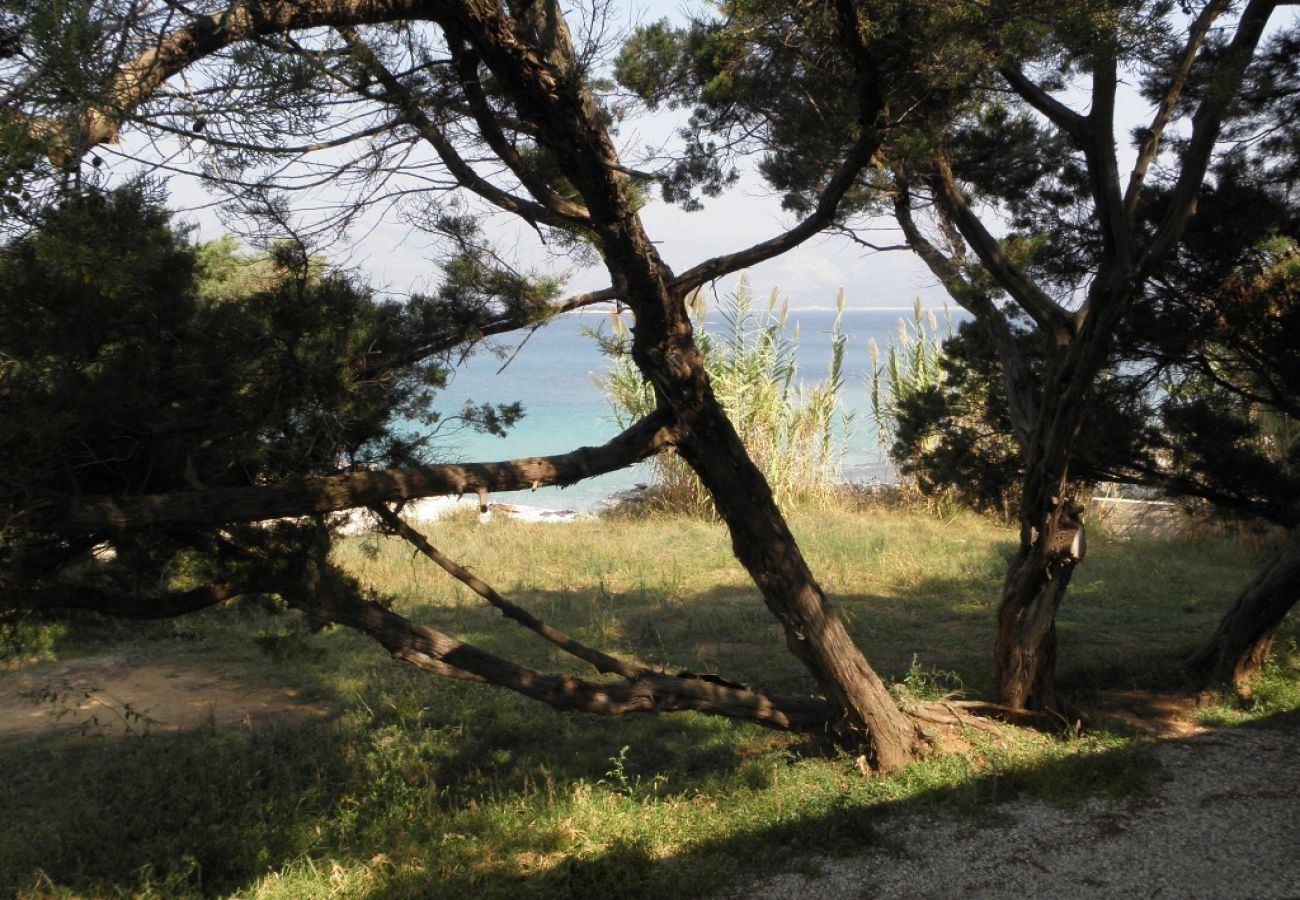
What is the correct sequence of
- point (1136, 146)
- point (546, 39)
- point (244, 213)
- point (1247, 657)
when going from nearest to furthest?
point (244, 213) → point (546, 39) → point (1136, 146) → point (1247, 657)

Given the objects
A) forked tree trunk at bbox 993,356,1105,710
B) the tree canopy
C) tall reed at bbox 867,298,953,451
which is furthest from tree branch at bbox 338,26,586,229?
tall reed at bbox 867,298,953,451

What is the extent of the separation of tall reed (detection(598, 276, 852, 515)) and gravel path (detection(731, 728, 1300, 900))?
25.9 feet


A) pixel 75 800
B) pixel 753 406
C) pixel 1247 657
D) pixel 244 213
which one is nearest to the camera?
pixel 244 213

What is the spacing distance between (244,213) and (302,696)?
364 centimetres

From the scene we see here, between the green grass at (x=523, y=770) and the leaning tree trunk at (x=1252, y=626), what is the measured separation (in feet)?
0.62

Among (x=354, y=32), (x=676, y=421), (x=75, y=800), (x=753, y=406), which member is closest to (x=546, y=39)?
(x=354, y=32)

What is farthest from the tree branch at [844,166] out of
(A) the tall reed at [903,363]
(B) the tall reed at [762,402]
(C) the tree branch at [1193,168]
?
(A) the tall reed at [903,363]

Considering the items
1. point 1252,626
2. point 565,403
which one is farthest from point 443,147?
point 565,403

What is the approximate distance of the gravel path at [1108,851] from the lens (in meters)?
3.54

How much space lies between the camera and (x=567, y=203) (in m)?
4.19

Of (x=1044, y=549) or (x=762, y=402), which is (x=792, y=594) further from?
(x=762, y=402)

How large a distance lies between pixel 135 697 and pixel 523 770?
2782 mm

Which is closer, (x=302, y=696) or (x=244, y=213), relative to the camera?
(x=244, y=213)

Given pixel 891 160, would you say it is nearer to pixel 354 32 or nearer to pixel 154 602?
pixel 354 32
